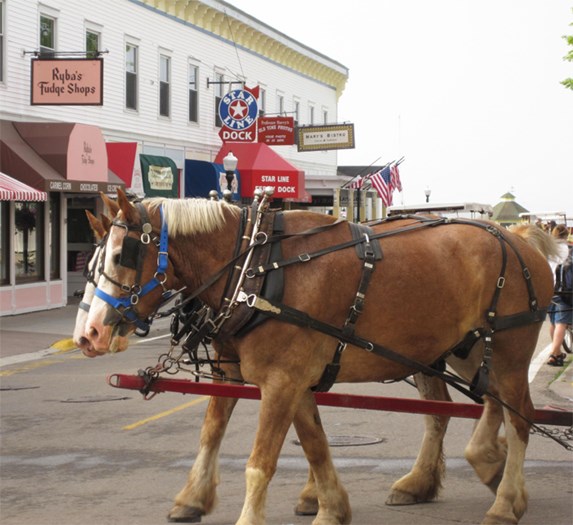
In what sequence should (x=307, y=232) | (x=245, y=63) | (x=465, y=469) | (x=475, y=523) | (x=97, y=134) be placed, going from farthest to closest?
1. (x=245, y=63)
2. (x=97, y=134)
3. (x=465, y=469)
4. (x=475, y=523)
5. (x=307, y=232)

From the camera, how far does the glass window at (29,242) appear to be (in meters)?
25.2

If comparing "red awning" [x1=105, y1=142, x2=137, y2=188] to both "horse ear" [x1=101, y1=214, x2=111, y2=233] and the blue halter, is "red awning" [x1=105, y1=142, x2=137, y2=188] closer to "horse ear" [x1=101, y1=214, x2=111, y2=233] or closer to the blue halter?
"horse ear" [x1=101, y1=214, x2=111, y2=233]

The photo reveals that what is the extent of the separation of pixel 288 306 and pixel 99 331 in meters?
1.06

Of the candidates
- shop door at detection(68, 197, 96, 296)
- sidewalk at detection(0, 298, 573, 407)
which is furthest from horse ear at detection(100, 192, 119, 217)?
shop door at detection(68, 197, 96, 296)

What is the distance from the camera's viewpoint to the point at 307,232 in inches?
257

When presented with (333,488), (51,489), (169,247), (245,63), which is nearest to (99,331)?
(169,247)

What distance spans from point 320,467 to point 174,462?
2.72m

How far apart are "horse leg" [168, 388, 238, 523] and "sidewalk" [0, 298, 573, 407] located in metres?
6.66

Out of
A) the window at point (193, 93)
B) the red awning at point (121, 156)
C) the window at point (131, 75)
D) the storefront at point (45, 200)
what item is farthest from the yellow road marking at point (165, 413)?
the window at point (193, 93)

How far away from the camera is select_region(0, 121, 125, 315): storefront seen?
2358cm

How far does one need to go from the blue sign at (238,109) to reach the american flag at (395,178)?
10.4m

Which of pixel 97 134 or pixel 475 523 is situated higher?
pixel 97 134

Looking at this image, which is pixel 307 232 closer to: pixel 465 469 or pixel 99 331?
pixel 99 331

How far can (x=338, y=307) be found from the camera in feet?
21.0
